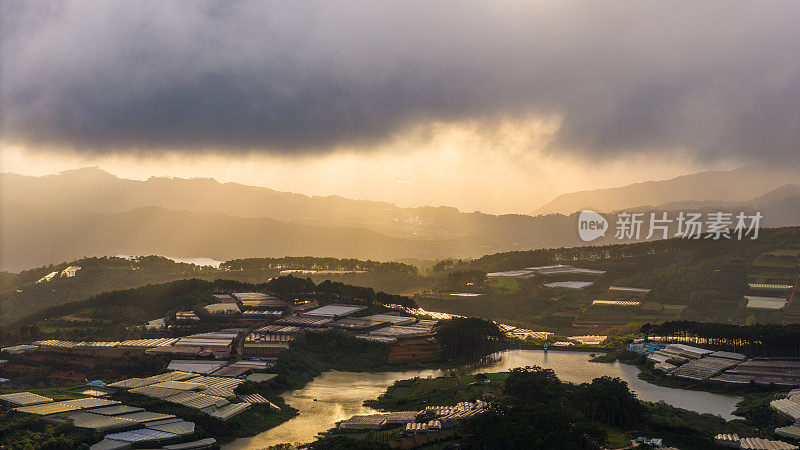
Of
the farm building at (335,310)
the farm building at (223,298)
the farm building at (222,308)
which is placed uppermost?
the farm building at (223,298)

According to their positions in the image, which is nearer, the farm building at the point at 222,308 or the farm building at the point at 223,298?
the farm building at the point at 222,308

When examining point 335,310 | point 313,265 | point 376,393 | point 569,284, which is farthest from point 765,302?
point 313,265

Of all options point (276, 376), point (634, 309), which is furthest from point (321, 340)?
point (634, 309)

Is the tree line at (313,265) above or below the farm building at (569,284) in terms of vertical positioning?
above

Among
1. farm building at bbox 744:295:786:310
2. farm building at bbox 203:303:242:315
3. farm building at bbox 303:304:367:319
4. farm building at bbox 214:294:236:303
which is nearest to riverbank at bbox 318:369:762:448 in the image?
farm building at bbox 303:304:367:319

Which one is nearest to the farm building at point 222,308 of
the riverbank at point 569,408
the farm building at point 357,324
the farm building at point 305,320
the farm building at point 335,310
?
the farm building at point 305,320

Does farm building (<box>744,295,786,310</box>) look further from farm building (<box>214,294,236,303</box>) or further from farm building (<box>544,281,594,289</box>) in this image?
farm building (<box>214,294,236,303</box>)

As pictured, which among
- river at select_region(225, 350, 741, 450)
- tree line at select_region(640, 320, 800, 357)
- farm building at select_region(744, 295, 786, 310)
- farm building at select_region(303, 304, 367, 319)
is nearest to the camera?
river at select_region(225, 350, 741, 450)

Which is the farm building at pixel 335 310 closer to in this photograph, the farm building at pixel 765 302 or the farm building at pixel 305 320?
the farm building at pixel 305 320
